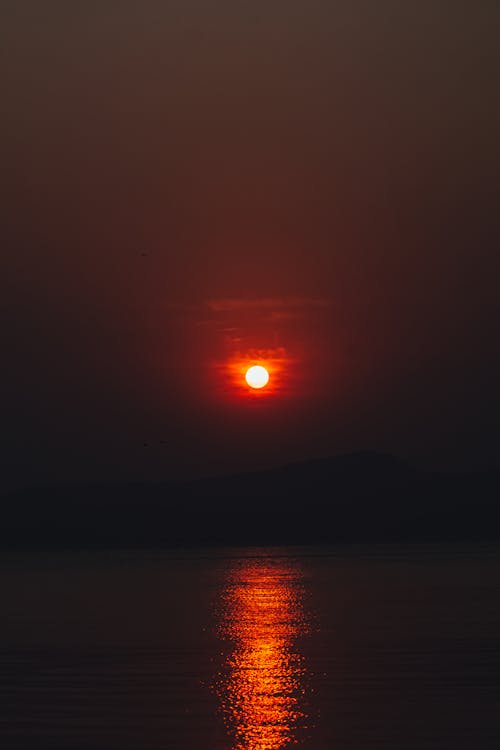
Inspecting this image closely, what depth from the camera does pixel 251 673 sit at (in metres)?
50.2

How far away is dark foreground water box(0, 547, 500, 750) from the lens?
117 feet

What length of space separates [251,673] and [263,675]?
0.81 m

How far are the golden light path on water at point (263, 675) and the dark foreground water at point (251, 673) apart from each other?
9cm

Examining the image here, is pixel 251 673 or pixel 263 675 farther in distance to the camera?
pixel 251 673

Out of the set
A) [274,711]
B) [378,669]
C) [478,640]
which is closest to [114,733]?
[274,711]

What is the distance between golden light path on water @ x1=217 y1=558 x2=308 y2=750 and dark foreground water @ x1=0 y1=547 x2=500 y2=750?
86 millimetres

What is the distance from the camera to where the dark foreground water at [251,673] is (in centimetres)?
3581

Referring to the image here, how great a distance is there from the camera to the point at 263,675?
49531 millimetres

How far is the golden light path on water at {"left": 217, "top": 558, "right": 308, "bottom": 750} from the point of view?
120 ft

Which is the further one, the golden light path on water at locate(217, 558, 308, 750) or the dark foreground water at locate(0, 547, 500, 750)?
the golden light path on water at locate(217, 558, 308, 750)

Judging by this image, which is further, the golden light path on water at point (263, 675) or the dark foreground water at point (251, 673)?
the golden light path on water at point (263, 675)

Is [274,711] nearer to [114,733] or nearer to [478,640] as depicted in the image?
[114,733]

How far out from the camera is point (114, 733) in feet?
117

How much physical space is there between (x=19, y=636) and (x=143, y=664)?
14.8m
